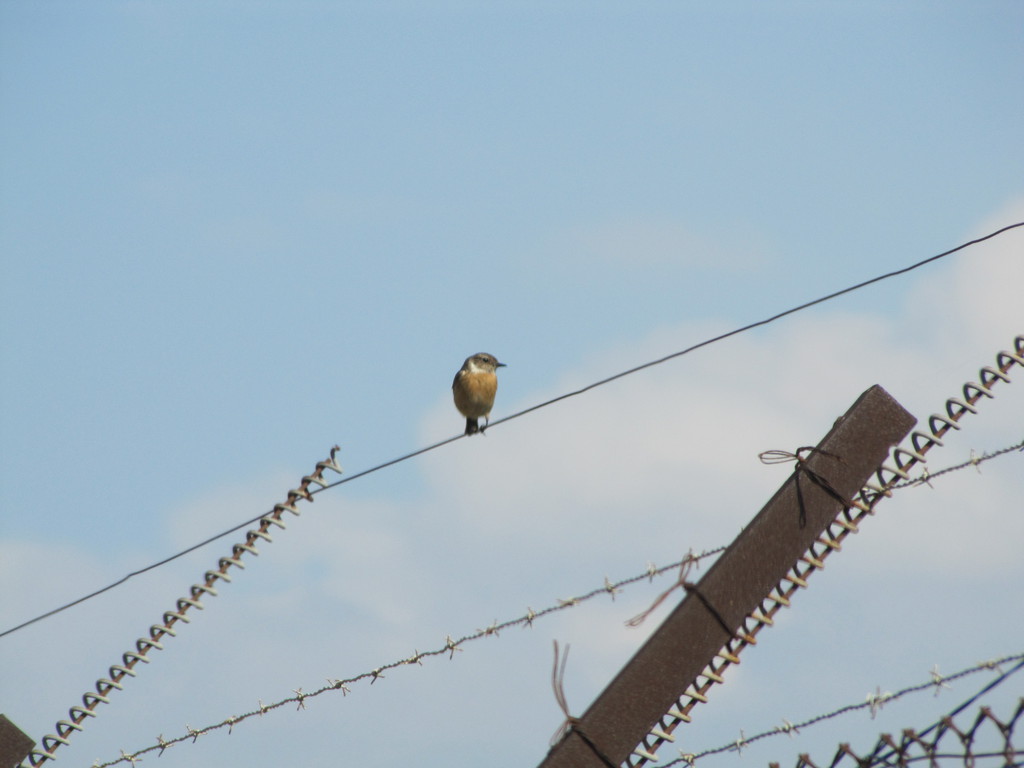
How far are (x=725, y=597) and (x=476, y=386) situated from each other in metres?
6.87

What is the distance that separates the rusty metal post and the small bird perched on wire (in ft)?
22.2

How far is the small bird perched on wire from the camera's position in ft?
34.6

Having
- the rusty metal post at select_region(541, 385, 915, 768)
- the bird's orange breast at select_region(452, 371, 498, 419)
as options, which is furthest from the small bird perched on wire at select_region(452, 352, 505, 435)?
the rusty metal post at select_region(541, 385, 915, 768)

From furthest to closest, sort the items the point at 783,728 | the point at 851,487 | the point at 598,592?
the point at 598,592
the point at 851,487
the point at 783,728

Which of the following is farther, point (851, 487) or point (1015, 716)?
point (851, 487)

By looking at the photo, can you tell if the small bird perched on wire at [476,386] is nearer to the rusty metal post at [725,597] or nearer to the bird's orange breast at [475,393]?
the bird's orange breast at [475,393]

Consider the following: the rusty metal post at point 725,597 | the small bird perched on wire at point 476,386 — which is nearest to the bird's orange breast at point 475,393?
the small bird perched on wire at point 476,386

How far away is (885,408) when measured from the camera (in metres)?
3.93

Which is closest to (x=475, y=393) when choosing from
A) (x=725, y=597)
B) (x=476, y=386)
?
(x=476, y=386)

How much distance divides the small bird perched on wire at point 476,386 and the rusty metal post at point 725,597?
6.77 m

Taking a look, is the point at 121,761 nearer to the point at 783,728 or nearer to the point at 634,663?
the point at 634,663

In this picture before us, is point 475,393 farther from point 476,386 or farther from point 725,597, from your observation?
point 725,597

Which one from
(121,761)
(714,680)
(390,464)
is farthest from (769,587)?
(121,761)

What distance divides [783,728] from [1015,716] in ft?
2.35
